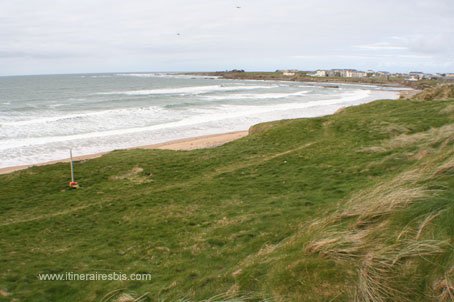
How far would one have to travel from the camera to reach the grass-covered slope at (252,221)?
432 centimetres

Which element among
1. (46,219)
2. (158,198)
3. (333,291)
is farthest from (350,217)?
(46,219)

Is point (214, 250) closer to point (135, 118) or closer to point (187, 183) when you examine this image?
point (187, 183)

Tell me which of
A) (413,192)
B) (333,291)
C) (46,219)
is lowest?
(46,219)

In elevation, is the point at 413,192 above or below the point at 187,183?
above

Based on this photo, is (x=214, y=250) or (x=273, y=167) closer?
(x=214, y=250)

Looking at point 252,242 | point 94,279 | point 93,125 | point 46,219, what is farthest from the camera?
point 93,125

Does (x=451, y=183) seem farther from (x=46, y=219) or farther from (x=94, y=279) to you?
(x=46, y=219)

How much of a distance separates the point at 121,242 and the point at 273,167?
6371 mm

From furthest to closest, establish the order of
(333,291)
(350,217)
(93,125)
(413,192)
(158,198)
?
1. (93,125)
2. (158,198)
3. (350,217)
4. (413,192)
5. (333,291)

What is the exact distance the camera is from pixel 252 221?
8.20 m

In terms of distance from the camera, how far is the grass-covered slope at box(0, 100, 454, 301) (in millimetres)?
4320

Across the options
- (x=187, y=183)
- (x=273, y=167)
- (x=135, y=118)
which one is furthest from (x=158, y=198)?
(x=135, y=118)

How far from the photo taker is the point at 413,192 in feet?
18.2

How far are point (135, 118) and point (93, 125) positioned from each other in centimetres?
521
